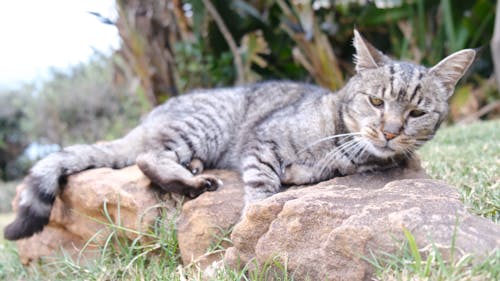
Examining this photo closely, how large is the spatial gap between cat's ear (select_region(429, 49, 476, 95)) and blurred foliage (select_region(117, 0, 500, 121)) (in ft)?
10.4

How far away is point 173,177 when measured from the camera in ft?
9.13

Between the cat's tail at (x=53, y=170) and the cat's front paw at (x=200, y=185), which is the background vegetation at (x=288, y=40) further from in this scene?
the cat's front paw at (x=200, y=185)

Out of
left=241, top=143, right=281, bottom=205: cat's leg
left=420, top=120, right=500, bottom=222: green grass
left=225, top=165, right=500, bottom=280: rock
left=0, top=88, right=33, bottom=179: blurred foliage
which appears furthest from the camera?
left=0, top=88, right=33, bottom=179: blurred foliage

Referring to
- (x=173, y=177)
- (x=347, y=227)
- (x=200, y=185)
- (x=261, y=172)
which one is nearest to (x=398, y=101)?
(x=261, y=172)

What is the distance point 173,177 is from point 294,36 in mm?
3506

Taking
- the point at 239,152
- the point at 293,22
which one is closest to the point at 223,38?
the point at 293,22

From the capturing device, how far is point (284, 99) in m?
3.57

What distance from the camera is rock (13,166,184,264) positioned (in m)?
2.78

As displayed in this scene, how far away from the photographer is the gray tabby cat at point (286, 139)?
2.57 metres

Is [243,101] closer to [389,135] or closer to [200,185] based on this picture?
[200,185]

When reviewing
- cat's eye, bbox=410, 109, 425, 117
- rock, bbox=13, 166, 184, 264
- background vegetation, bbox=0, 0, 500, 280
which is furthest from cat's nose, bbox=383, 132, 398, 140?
background vegetation, bbox=0, 0, 500, 280

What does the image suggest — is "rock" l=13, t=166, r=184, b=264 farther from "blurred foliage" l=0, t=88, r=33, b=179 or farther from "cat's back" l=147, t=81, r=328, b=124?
"blurred foliage" l=0, t=88, r=33, b=179

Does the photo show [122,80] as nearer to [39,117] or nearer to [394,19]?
[39,117]

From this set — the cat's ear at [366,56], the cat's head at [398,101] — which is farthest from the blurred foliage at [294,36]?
the cat's head at [398,101]
